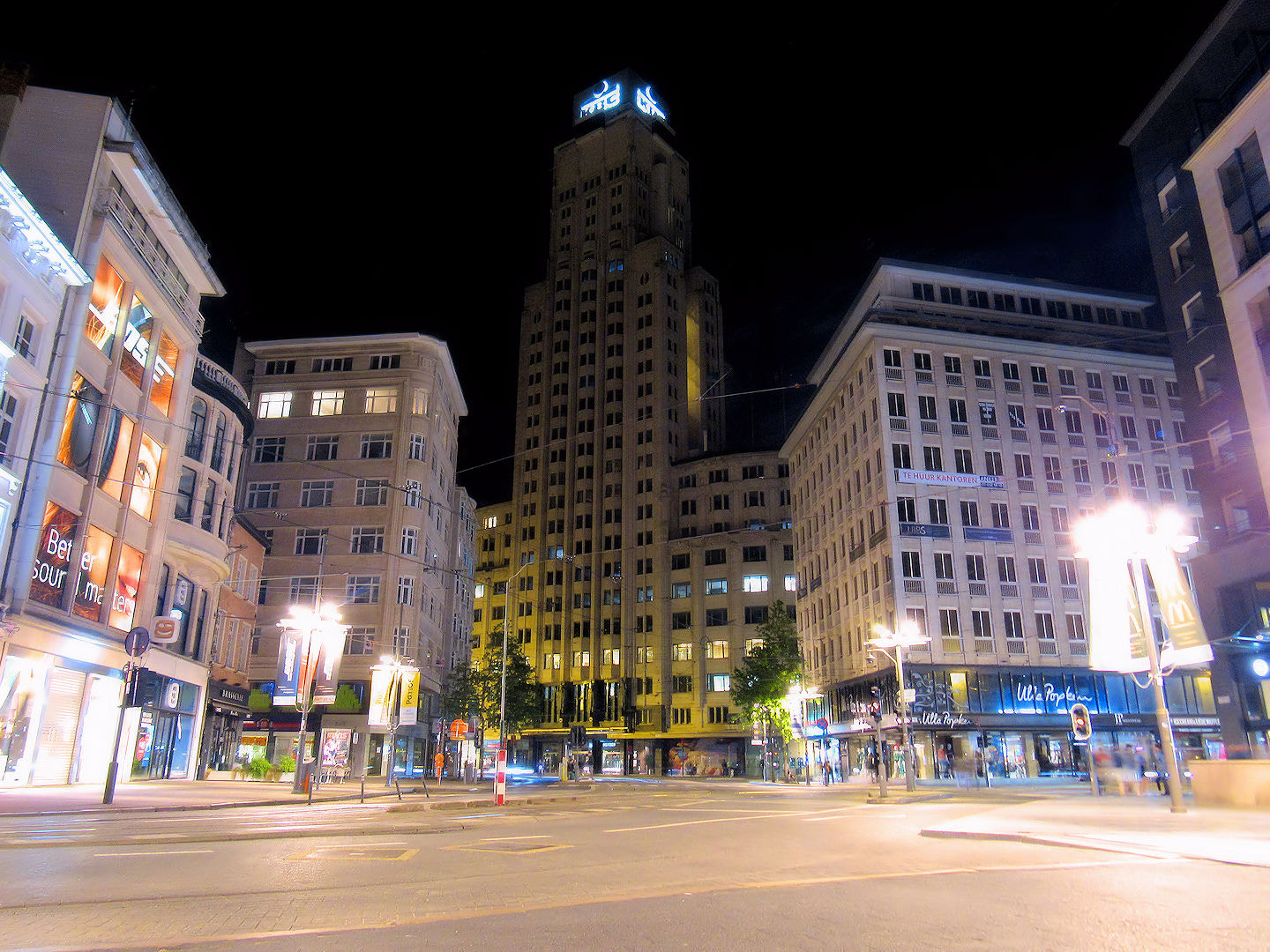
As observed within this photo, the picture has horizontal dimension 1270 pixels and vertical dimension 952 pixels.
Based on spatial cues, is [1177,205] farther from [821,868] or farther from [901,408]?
[821,868]

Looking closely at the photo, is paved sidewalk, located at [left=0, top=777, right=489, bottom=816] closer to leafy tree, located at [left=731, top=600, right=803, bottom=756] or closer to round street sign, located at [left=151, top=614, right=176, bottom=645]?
round street sign, located at [left=151, top=614, right=176, bottom=645]

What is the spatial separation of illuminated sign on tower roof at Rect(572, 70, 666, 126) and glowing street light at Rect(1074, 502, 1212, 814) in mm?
126494

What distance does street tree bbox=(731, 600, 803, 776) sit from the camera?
64.8 meters

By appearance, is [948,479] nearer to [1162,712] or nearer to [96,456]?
[1162,712]

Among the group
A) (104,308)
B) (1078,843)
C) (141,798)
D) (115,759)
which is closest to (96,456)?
(104,308)

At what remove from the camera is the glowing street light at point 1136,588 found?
2091 centimetres

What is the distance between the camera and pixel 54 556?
105ft

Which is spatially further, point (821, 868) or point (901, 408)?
point (901, 408)

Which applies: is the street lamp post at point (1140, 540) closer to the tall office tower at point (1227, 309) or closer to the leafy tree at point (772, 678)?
the tall office tower at point (1227, 309)

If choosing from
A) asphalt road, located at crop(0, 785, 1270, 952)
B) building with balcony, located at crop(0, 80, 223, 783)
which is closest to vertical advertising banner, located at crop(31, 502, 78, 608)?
building with balcony, located at crop(0, 80, 223, 783)

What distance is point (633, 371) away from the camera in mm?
115812

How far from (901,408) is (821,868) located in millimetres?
52685

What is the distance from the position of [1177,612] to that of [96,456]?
38051 mm

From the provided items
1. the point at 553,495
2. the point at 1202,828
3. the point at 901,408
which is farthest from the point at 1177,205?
the point at 553,495
